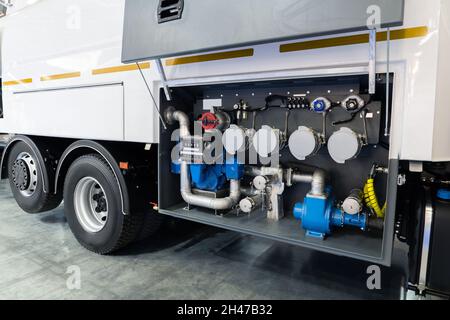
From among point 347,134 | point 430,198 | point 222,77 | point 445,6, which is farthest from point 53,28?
point 430,198

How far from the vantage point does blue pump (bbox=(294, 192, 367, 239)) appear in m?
1.90

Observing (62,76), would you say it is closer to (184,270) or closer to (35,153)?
(35,153)

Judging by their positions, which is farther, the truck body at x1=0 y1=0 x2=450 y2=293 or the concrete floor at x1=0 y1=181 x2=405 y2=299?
the concrete floor at x1=0 y1=181 x2=405 y2=299

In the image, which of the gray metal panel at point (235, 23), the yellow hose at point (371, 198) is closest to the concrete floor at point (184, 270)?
the yellow hose at point (371, 198)

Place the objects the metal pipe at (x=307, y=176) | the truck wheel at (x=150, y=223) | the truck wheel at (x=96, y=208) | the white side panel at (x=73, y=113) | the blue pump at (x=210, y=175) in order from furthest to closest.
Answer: the truck wheel at (x=150, y=223), the truck wheel at (x=96, y=208), the white side panel at (x=73, y=113), the blue pump at (x=210, y=175), the metal pipe at (x=307, y=176)

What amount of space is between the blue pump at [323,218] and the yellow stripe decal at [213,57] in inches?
37.6

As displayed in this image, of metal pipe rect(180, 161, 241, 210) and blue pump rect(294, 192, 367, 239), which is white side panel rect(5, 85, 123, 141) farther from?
blue pump rect(294, 192, 367, 239)

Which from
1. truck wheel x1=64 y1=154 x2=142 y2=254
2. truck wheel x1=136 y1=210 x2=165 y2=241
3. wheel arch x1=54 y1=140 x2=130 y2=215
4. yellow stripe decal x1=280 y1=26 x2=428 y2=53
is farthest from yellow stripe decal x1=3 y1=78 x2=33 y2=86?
yellow stripe decal x1=280 y1=26 x2=428 y2=53

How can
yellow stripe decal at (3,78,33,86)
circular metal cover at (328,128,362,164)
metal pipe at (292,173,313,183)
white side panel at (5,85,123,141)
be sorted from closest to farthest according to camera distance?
circular metal cover at (328,128,362,164) → metal pipe at (292,173,313,183) → white side panel at (5,85,123,141) → yellow stripe decal at (3,78,33,86)

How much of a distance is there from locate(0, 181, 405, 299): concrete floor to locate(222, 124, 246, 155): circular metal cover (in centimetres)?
101

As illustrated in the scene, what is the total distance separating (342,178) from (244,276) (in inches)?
41.1

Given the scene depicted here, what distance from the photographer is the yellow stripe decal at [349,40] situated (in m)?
1.40

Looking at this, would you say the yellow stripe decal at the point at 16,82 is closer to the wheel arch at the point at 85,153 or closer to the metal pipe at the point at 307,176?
the wheel arch at the point at 85,153

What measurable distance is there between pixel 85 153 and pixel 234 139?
62.9 inches
